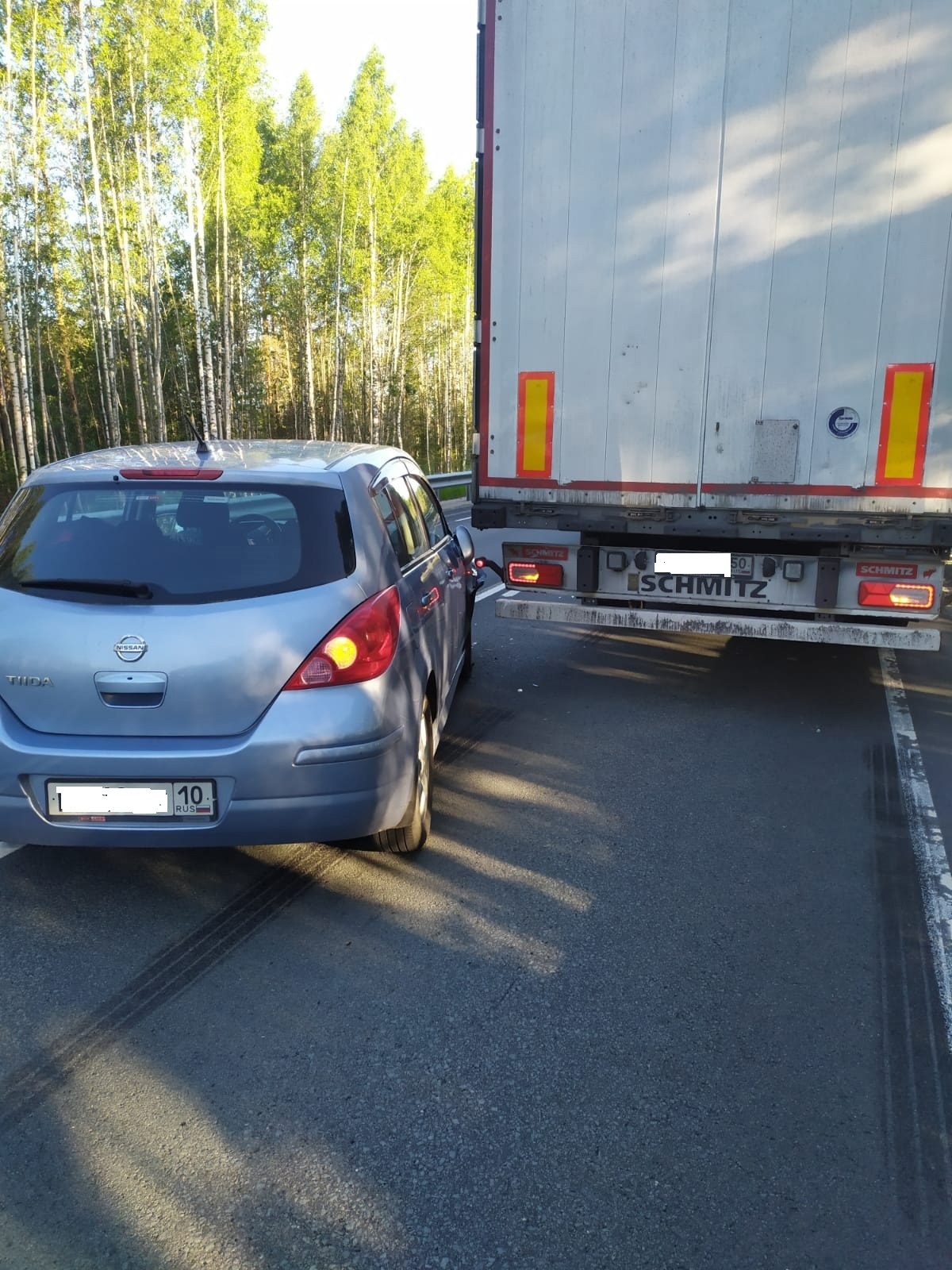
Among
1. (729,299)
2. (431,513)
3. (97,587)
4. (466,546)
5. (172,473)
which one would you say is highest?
(729,299)

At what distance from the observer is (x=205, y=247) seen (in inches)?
1355

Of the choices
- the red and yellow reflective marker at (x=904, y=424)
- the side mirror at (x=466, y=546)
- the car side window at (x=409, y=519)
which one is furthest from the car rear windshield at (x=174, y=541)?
the red and yellow reflective marker at (x=904, y=424)

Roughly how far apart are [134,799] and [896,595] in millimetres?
4572

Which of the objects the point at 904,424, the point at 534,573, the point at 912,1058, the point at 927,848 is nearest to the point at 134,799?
the point at 912,1058

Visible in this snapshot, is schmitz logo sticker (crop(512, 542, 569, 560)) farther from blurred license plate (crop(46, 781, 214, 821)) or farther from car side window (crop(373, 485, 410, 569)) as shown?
blurred license plate (crop(46, 781, 214, 821))

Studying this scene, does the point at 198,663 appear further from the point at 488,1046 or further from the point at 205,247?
the point at 205,247

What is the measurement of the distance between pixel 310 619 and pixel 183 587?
0.49m

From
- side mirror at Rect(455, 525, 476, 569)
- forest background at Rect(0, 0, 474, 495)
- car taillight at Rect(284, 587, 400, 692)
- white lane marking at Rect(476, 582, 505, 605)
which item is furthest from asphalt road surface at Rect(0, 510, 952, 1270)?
forest background at Rect(0, 0, 474, 495)

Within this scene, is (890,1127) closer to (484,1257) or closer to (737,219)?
(484,1257)

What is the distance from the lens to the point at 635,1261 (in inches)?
81.6

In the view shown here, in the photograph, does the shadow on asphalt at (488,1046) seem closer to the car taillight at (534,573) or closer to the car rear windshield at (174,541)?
the car rear windshield at (174,541)

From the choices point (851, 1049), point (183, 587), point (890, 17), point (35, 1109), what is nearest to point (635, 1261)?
point (851, 1049)

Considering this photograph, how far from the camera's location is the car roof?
3.75 meters

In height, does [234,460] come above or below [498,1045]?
above
